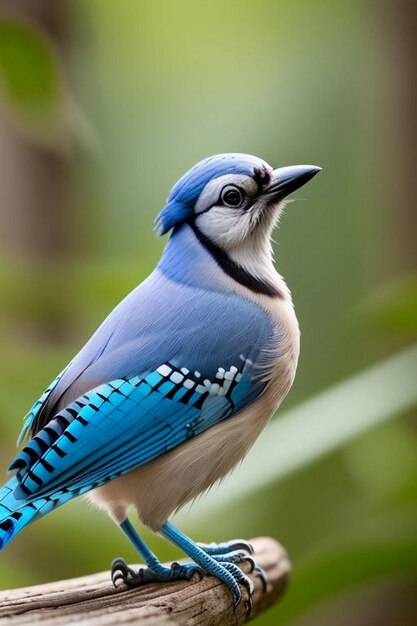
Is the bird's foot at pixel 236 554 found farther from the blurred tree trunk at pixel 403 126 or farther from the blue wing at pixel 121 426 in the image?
the blurred tree trunk at pixel 403 126

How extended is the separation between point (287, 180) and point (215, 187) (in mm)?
132

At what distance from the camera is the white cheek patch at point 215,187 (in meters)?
1.74

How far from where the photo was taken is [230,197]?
176 centimetres

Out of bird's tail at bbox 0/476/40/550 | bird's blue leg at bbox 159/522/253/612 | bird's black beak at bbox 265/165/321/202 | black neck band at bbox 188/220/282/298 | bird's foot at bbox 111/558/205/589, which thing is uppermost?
bird's black beak at bbox 265/165/321/202

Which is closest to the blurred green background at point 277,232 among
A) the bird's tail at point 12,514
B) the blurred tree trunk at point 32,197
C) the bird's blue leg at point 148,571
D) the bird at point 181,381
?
the blurred tree trunk at point 32,197

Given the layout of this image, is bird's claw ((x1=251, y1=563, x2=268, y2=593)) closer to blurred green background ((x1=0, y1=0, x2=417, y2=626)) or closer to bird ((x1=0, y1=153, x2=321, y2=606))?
bird ((x1=0, y1=153, x2=321, y2=606))

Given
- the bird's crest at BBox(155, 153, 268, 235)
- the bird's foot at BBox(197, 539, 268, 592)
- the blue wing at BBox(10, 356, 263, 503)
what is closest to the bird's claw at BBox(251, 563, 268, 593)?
the bird's foot at BBox(197, 539, 268, 592)

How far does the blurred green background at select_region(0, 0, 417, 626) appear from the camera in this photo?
2236mm

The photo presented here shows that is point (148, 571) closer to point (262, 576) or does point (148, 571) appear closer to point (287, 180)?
point (262, 576)

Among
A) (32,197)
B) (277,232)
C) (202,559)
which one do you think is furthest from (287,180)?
(277,232)

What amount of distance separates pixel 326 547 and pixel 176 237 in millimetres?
932

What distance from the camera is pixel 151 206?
3.98 m

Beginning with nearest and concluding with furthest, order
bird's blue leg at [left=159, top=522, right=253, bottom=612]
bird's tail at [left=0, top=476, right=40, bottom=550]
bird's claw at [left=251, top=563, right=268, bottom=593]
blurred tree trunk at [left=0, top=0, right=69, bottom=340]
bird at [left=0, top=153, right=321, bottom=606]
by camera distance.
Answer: bird's tail at [left=0, top=476, right=40, bottom=550]
bird at [left=0, top=153, right=321, bottom=606]
bird's blue leg at [left=159, top=522, right=253, bottom=612]
bird's claw at [left=251, top=563, right=268, bottom=593]
blurred tree trunk at [left=0, top=0, right=69, bottom=340]

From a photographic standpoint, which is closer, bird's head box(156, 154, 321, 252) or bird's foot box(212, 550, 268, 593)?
bird's head box(156, 154, 321, 252)
